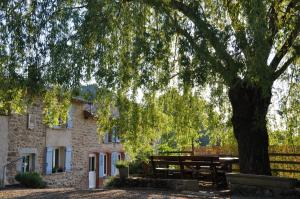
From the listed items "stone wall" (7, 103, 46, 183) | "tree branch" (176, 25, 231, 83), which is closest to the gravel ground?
"tree branch" (176, 25, 231, 83)

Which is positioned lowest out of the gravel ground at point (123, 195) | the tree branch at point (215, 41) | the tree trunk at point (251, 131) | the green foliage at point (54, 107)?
the gravel ground at point (123, 195)

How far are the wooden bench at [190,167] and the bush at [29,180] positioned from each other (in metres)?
5.37

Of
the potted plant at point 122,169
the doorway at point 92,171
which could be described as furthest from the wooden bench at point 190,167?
the doorway at point 92,171

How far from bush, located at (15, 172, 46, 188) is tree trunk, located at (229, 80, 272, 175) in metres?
10.1

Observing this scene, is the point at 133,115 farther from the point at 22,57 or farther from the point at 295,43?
the point at 295,43

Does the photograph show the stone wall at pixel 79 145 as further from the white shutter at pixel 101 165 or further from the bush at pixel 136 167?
the bush at pixel 136 167

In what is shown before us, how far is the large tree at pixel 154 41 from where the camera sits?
7297mm

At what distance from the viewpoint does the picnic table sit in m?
12.5

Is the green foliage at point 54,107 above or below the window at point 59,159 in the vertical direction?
above

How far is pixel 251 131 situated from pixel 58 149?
14.4 meters

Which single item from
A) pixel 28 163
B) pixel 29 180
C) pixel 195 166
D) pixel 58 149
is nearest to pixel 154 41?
pixel 195 166

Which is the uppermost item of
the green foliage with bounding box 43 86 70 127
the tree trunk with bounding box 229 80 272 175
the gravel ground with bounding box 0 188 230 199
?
the green foliage with bounding box 43 86 70 127

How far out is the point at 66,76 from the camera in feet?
25.3

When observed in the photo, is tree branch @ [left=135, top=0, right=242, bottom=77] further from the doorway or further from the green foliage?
the doorway
